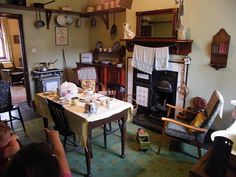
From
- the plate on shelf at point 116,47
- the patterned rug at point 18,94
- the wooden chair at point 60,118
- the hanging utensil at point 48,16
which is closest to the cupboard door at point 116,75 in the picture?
the plate on shelf at point 116,47

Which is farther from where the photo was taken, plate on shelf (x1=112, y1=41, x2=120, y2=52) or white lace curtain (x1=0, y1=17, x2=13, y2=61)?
white lace curtain (x1=0, y1=17, x2=13, y2=61)

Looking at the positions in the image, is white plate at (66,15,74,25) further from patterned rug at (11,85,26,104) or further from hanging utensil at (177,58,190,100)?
hanging utensil at (177,58,190,100)

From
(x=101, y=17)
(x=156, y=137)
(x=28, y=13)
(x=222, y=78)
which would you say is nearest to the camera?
(x=222, y=78)

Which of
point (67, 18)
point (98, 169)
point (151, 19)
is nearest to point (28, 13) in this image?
point (67, 18)

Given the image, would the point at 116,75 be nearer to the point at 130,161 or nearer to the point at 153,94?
the point at 153,94

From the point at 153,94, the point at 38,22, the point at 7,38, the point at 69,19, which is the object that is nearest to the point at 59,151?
the point at 153,94

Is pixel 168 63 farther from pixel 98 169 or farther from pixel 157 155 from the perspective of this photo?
pixel 98 169

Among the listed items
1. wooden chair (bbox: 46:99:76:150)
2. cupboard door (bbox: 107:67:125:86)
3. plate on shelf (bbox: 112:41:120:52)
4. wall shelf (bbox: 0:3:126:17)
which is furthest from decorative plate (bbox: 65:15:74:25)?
wooden chair (bbox: 46:99:76:150)

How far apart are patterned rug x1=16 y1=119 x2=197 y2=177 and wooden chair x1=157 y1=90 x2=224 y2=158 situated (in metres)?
0.20

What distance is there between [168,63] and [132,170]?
1.89 metres

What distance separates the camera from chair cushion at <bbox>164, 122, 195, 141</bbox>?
8.39ft

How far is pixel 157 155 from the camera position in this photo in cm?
274

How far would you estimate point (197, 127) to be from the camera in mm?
2461

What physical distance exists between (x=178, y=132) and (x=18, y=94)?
4.82 meters
